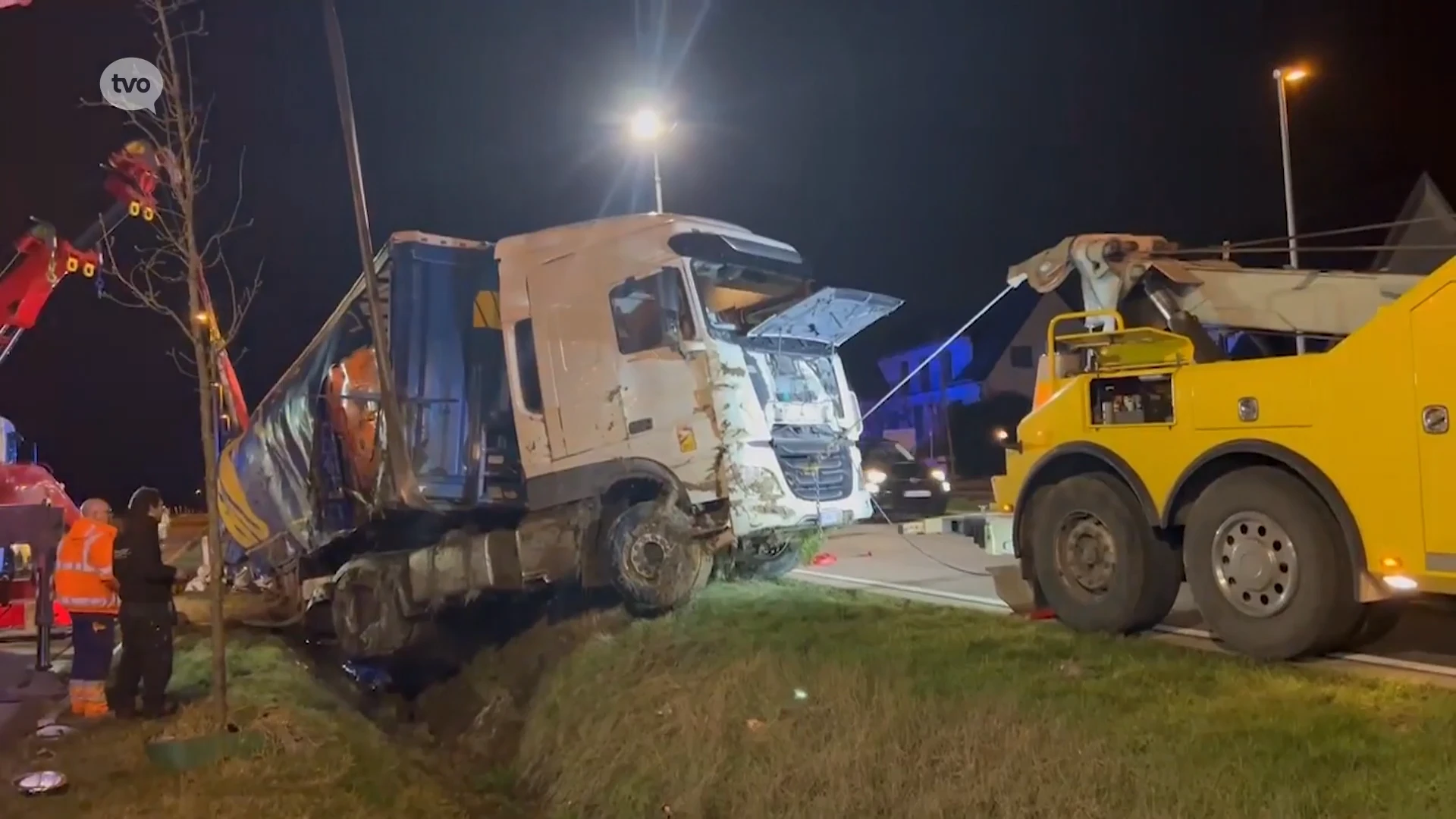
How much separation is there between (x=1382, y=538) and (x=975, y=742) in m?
2.26

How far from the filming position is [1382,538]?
583cm

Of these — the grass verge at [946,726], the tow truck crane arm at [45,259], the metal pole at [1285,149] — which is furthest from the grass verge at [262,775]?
the metal pole at [1285,149]

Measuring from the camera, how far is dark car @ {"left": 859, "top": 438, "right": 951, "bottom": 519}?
16.2 meters

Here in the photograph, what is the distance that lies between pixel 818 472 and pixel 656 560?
1495 millimetres

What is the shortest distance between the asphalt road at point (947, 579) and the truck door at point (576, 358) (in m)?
2.72

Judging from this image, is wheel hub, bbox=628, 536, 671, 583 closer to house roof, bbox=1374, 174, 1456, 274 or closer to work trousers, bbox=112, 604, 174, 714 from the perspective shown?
work trousers, bbox=112, 604, 174, 714

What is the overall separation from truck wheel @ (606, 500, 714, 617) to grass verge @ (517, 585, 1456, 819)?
254 millimetres

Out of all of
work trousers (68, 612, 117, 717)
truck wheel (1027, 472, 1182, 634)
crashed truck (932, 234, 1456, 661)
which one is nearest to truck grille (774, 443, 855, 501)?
crashed truck (932, 234, 1456, 661)

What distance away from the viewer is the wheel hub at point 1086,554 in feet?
24.4

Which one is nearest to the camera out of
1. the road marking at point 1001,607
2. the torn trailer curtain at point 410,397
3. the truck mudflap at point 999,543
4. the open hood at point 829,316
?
the road marking at point 1001,607

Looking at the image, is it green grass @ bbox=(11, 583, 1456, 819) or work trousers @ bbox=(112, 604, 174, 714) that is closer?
green grass @ bbox=(11, 583, 1456, 819)

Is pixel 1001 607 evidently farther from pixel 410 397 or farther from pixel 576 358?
pixel 410 397

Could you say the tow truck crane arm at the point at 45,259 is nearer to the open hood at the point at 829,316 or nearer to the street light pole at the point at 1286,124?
the open hood at the point at 829,316

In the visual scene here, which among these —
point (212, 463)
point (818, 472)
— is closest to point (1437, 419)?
point (818, 472)
